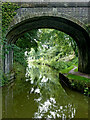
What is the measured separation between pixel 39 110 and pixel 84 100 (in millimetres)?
2381

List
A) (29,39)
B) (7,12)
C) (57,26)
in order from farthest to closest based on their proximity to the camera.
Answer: (29,39) < (57,26) < (7,12)

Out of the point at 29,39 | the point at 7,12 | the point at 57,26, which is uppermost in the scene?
the point at 7,12

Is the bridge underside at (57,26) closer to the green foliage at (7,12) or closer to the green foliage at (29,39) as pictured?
the green foliage at (7,12)

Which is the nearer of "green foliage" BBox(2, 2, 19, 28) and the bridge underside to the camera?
"green foliage" BBox(2, 2, 19, 28)

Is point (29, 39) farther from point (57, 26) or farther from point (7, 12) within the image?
point (7, 12)

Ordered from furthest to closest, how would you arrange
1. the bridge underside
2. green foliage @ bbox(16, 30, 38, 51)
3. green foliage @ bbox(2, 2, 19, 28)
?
1. green foliage @ bbox(16, 30, 38, 51)
2. the bridge underside
3. green foliage @ bbox(2, 2, 19, 28)

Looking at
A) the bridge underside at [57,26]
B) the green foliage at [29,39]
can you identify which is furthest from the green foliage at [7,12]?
the green foliage at [29,39]

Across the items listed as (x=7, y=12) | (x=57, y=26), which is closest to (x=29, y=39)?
(x=57, y=26)

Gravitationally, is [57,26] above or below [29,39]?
above

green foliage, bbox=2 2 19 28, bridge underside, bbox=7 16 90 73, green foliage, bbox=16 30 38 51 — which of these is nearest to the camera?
green foliage, bbox=2 2 19 28

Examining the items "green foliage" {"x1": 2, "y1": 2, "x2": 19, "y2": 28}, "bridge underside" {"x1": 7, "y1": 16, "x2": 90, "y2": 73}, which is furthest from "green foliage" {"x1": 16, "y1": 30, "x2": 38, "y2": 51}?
"green foliage" {"x1": 2, "y1": 2, "x2": 19, "y2": 28}

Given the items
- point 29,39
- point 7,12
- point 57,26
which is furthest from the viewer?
point 29,39

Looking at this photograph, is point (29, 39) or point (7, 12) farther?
point (29, 39)

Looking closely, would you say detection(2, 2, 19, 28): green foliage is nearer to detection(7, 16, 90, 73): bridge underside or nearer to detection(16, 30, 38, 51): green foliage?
detection(7, 16, 90, 73): bridge underside
